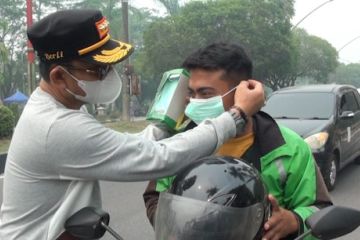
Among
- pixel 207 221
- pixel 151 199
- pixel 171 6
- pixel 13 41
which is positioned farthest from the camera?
pixel 13 41

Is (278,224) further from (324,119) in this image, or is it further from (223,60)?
(324,119)

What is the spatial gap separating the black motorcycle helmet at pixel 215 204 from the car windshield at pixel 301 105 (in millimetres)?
6774

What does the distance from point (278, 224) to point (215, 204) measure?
0.34 meters

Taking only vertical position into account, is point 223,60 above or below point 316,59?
above

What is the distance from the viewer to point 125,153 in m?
1.80

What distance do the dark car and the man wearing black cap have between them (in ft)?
19.0

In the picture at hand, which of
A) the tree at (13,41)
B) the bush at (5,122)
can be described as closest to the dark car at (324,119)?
the bush at (5,122)

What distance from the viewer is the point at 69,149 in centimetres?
177

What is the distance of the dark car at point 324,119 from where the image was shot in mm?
7520

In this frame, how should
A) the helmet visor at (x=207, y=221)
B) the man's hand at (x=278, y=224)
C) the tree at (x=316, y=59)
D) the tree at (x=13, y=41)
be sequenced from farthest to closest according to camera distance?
1. the tree at (x=316, y=59)
2. the tree at (x=13, y=41)
3. the man's hand at (x=278, y=224)
4. the helmet visor at (x=207, y=221)

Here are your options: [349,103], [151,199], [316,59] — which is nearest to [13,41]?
[316,59]

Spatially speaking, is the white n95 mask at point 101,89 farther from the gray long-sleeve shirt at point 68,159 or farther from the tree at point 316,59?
the tree at point 316,59

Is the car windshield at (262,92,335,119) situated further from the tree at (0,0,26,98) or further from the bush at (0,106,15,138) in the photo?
the tree at (0,0,26,98)

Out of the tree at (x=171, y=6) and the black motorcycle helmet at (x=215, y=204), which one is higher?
the black motorcycle helmet at (x=215, y=204)
